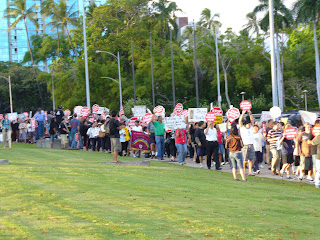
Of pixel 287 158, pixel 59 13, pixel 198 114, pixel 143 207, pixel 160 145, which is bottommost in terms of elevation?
pixel 143 207

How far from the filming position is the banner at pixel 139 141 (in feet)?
79.7

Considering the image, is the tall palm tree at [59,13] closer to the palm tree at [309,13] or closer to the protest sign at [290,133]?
the palm tree at [309,13]

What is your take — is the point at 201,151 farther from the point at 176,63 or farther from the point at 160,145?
the point at 176,63

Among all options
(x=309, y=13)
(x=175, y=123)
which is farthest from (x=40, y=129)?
(x=309, y=13)

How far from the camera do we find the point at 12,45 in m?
154

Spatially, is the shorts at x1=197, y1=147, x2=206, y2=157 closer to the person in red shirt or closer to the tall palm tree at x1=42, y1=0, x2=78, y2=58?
the person in red shirt

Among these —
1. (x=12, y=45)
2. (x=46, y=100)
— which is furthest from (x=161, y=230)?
(x=12, y=45)

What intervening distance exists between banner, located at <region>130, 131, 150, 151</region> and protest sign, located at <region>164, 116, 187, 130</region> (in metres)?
1.77

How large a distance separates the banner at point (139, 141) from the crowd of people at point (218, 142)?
26cm

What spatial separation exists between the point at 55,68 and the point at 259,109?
3217 centimetres

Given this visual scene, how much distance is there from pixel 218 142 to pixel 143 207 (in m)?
10.9

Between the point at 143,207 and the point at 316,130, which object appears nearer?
the point at 143,207

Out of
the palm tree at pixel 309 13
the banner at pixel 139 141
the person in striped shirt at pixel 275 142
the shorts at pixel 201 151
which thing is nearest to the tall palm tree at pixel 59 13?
the palm tree at pixel 309 13

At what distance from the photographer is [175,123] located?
22.0 m
